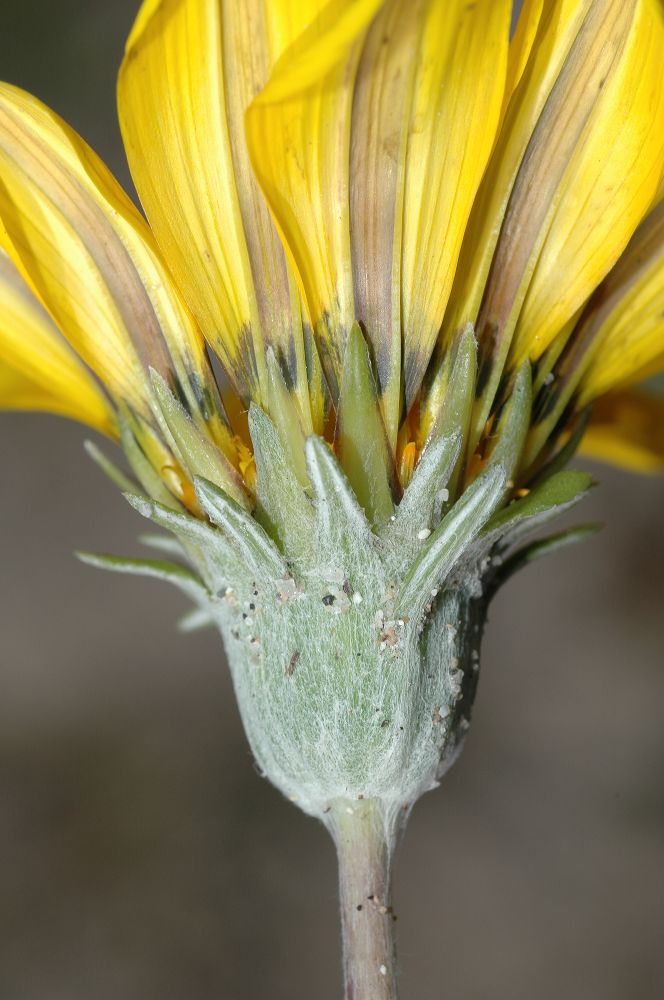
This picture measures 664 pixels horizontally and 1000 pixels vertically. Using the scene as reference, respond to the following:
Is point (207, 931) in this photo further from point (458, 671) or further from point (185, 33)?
point (185, 33)

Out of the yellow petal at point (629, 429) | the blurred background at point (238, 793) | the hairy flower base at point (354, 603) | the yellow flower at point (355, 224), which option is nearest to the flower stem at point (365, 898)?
the hairy flower base at point (354, 603)

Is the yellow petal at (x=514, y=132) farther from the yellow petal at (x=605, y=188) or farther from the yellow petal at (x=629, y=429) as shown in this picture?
the yellow petal at (x=629, y=429)

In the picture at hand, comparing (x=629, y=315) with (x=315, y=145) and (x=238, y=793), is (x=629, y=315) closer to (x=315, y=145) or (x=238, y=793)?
(x=315, y=145)

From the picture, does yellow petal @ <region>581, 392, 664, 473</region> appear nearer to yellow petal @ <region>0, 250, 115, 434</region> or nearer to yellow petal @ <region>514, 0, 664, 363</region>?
yellow petal @ <region>514, 0, 664, 363</region>

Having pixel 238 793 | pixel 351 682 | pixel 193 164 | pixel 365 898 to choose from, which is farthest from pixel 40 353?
pixel 238 793

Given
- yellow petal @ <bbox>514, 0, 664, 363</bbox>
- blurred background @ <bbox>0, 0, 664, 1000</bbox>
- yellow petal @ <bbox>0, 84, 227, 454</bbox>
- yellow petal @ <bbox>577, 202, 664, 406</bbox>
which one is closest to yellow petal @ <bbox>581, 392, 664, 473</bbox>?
yellow petal @ <bbox>577, 202, 664, 406</bbox>

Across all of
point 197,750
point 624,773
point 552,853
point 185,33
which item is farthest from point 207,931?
point 185,33

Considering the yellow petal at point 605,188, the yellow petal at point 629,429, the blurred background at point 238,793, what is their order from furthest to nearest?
1. the blurred background at point 238,793
2. the yellow petal at point 629,429
3. the yellow petal at point 605,188
